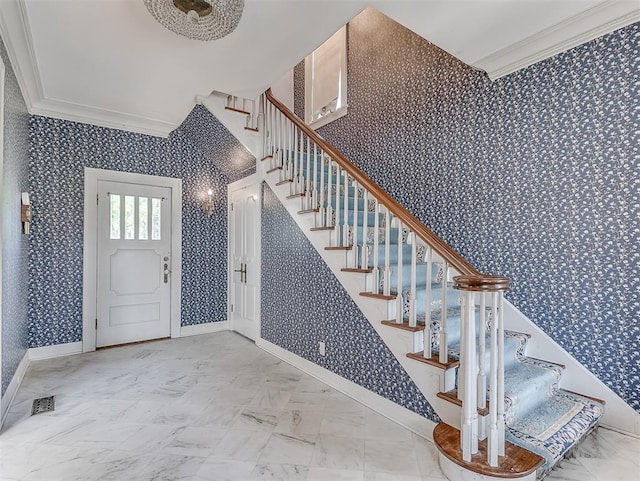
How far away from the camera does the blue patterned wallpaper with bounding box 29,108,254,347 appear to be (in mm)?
3539

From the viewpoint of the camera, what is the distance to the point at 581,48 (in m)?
2.28

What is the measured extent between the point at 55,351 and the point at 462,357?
13.5 ft

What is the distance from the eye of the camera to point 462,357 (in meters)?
1.76

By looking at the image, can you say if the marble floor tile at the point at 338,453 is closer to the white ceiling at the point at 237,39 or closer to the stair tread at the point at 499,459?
the stair tread at the point at 499,459

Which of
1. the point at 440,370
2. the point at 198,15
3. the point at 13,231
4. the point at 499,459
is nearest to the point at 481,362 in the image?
the point at 440,370

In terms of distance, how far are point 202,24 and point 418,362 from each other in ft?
8.31

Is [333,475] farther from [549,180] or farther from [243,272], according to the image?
[243,272]

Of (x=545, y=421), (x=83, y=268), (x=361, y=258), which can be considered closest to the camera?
(x=545, y=421)

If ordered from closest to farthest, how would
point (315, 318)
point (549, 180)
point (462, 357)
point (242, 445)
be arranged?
point (462, 357) < point (242, 445) < point (549, 180) < point (315, 318)

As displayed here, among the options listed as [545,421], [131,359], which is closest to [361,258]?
[545,421]

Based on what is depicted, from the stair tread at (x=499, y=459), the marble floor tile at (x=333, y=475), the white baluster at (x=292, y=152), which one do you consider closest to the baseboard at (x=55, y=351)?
the white baluster at (x=292, y=152)

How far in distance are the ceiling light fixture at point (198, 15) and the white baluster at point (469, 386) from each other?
2081 mm

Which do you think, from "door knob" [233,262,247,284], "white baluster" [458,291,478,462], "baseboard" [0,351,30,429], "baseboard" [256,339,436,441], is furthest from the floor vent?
"white baluster" [458,291,478,462]

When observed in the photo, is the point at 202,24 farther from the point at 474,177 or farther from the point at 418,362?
the point at 418,362
